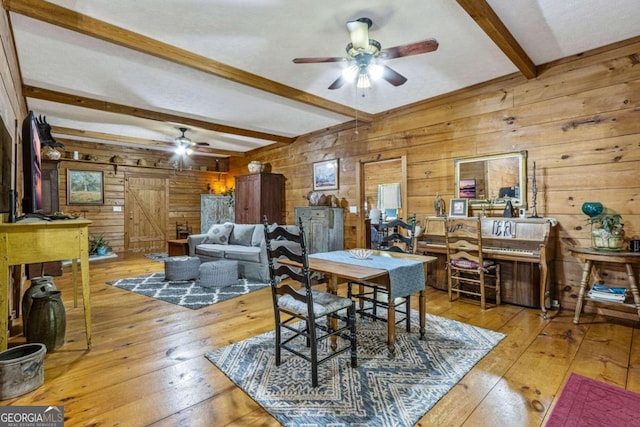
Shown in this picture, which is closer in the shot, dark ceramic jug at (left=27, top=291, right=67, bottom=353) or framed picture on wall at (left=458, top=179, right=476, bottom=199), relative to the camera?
dark ceramic jug at (left=27, top=291, right=67, bottom=353)

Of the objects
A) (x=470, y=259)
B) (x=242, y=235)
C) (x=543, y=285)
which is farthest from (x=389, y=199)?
(x=543, y=285)

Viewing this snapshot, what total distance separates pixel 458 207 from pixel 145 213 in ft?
23.7

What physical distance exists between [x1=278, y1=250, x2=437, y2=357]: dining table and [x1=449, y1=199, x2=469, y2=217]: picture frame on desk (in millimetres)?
1630

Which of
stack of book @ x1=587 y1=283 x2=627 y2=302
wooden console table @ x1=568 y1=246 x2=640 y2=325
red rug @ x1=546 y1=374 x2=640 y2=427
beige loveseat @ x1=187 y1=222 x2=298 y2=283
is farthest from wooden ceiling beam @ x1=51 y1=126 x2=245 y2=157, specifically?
red rug @ x1=546 y1=374 x2=640 y2=427

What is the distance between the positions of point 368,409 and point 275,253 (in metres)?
1.03

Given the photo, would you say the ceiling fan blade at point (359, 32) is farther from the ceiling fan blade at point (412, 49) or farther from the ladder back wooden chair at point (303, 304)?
the ladder back wooden chair at point (303, 304)

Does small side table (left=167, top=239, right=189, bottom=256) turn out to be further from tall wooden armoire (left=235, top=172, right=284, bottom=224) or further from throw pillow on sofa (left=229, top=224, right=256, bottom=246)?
tall wooden armoire (left=235, top=172, right=284, bottom=224)

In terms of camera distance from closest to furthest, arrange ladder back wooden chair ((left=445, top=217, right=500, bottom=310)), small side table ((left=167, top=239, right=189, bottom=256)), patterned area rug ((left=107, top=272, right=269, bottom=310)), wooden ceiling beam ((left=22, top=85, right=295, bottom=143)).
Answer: ladder back wooden chair ((left=445, top=217, right=500, bottom=310))
patterned area rug ((left=107, top=272, right=269, bottom=310))
wooden ceiling beam ((left=22, top=85, right=295, bottom=143))
small side table ((left=167, top=239, right=189, bottom=256))

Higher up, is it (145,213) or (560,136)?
(560,136)

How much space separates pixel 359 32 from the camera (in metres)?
2.50

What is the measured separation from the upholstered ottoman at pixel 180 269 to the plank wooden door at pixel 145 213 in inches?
151

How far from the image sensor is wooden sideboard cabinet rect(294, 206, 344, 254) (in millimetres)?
5504

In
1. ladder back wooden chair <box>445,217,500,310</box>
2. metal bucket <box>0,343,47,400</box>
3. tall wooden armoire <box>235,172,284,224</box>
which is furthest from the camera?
tall wooden armoire <box>235,172,284,224</box>

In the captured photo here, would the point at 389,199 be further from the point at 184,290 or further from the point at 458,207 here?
the point at 184,290
